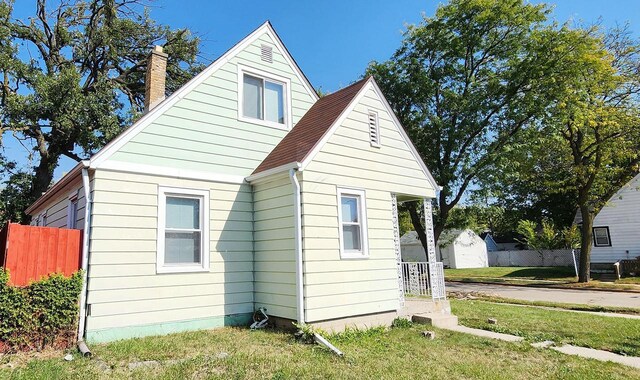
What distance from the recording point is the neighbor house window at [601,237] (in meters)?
26.6

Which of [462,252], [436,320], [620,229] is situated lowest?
[436,320]

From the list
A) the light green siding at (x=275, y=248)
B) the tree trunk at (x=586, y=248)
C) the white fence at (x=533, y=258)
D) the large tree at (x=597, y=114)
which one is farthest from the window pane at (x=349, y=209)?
the white fence at (x=533, y=258)

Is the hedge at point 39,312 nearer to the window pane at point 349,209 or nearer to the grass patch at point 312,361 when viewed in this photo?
the grass patch at point 312,361

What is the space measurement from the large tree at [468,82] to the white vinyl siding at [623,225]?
1302 centimetres

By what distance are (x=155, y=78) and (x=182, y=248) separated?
195 inches

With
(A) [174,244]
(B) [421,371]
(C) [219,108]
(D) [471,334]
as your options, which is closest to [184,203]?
(A) [174,244]

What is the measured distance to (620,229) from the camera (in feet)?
85.6

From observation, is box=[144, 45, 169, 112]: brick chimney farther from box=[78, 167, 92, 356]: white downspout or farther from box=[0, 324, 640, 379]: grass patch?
box=[0, 324, 640, 379]: grass patch

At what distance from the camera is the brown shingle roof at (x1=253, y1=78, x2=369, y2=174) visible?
8.48 meters

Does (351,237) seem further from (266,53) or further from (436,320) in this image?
(266,53)

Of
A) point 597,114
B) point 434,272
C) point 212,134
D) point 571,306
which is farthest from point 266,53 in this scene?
point 597,114

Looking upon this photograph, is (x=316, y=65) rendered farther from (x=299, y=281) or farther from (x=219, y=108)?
(x=299, y=281)

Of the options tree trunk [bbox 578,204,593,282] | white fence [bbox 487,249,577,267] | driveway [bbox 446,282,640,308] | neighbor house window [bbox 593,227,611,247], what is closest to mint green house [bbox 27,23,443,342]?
driveway [bbox 446,282,640,308]

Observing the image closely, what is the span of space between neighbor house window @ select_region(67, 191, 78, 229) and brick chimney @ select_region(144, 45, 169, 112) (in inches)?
111
